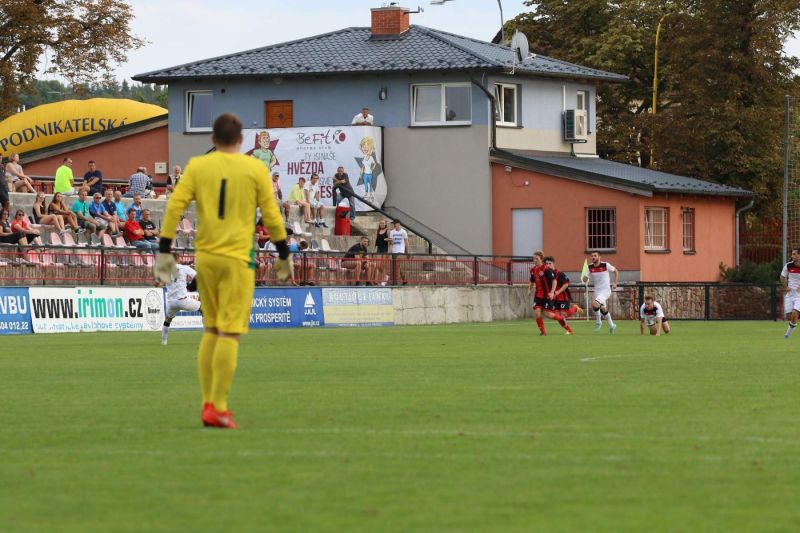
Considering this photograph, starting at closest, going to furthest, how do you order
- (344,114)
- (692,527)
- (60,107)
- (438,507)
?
(692,527), (438,507), (344,114), (60,107)

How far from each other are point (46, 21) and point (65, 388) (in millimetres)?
52363

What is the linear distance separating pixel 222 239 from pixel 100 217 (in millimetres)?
29315

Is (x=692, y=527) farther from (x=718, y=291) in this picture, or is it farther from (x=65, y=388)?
(x=718, y=291)

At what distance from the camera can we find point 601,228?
5794cm

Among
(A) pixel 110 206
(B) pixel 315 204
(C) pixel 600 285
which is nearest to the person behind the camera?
(C) pixel 600 285

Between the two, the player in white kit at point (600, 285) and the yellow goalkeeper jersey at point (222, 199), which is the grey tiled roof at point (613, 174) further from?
the yellow goalkeeper jersey at point (222, 199)

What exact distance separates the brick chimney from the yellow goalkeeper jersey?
50421mm

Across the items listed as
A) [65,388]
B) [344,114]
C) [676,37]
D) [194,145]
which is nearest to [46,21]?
[194,145]

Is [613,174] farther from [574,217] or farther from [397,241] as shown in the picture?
[397,241]

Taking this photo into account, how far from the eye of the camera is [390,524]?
7957 mm

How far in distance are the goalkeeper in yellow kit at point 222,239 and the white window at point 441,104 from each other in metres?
46.5

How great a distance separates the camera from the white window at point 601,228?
57594 millimetres

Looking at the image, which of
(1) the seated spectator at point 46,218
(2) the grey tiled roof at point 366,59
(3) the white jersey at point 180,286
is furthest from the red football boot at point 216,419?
(2) the grey tiled roof at point 366,59

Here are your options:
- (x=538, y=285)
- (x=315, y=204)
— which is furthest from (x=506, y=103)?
(x=538, y=285)
